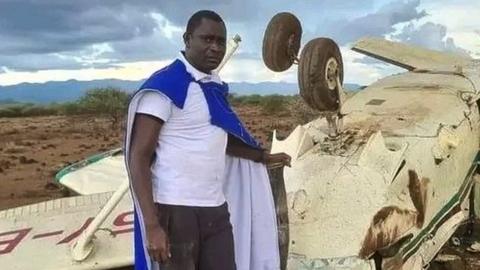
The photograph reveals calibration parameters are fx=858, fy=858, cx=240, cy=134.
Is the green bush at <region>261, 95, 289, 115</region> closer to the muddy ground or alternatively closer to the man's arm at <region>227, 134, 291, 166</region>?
the muddy ground

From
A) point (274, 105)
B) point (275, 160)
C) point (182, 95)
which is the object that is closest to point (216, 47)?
point (182, 95)

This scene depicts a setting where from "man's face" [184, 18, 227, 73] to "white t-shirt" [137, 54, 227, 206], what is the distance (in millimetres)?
51

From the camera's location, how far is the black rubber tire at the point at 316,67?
5352 mm

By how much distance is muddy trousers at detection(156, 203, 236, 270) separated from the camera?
12.7ft

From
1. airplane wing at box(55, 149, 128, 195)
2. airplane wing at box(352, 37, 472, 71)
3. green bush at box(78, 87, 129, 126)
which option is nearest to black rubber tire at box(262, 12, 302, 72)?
airplane wing at box(352, 37, 472, 71)

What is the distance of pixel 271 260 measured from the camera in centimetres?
451

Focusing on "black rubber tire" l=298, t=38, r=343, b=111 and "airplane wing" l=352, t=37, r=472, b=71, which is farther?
"airplane wing" l=352, t=37, r=472, b=71

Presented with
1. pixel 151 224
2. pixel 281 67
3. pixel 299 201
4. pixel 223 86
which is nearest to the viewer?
pixel 151 224

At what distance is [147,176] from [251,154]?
2.51 feet

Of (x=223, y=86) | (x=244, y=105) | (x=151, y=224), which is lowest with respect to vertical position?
(x=244, y=105)

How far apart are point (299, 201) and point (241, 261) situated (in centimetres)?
96

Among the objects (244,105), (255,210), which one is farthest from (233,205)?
(244,105)

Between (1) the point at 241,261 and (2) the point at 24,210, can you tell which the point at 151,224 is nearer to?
(1) the point at 241,261

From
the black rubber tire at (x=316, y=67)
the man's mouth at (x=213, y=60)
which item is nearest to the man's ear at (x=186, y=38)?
the man's mouth at (x=213, y=60)
